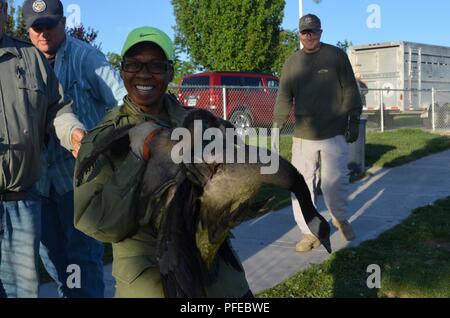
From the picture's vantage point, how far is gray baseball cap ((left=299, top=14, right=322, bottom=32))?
18.7ft

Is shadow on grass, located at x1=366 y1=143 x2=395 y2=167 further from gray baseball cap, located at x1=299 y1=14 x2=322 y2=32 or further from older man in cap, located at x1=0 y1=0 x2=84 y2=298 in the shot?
older man in cap, located at x1=0 y1=0 x2=84 y2=298

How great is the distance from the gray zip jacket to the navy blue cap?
420mm

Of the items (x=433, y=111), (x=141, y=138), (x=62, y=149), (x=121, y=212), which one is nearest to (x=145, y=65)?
(x=141, y=138)

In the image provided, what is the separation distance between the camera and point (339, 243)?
599 centimetres

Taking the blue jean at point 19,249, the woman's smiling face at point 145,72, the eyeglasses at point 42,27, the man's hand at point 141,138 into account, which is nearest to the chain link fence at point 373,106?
the eyeglasses at point 42,27

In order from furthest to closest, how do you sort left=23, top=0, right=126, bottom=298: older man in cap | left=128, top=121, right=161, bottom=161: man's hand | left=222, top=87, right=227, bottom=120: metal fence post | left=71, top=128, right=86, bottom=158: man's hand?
left=222, top=87, right=227, bottom=120: metal fence post, left=23, top=0, right=126, bottom=298: older man in cap, left=71, top=128, right=86, bottom=158: man's hand, left=128, top=121, right=161, bottom=161: man's hand

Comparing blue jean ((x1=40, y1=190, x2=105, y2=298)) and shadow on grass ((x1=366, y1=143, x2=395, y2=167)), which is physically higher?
blue jean ((x1=40, y1=190, x2=105, y2=298))

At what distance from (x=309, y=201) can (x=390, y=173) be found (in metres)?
8.81

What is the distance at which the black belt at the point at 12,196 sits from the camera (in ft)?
9.55

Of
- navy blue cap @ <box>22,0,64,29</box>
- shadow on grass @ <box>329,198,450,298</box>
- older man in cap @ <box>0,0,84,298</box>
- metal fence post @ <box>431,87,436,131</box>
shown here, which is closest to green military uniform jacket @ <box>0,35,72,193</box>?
older man in cap @ <box>0,0,84,298</box>

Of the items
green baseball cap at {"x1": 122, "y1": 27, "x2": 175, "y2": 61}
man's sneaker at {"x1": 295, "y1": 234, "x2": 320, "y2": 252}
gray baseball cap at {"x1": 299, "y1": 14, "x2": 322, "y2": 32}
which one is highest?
gray baseball cap at {"x1": 299, "y1": 14, "x2": 322, "y2": 32}
